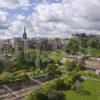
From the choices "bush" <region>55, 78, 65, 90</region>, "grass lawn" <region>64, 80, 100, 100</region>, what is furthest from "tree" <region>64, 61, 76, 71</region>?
"bush" <region>55, 78, 65, 90</region>

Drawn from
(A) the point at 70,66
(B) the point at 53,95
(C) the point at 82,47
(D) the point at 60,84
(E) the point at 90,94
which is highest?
(C) the point at 82,47

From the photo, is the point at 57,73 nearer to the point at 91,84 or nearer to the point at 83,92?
the point at 91,84

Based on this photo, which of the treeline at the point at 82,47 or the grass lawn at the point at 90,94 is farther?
the treeline at the point at 82,47

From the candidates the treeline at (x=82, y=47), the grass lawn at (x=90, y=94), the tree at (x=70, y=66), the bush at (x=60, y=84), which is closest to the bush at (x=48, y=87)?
the bush at (x=60, y=84)

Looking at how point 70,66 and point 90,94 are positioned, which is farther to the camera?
point 70,66

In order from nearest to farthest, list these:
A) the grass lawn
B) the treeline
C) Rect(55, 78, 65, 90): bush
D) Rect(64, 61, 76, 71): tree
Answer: the grass lawn < Rect(55, 78, 65, 90): bush < Rect(64, 61, 76, 71): tree < the treeline

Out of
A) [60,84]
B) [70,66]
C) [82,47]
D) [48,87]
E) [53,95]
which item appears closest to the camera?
[53,95]

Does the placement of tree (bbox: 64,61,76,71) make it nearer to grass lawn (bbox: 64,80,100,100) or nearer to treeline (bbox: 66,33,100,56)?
grass lawn (bbox: 64,80,100,100)

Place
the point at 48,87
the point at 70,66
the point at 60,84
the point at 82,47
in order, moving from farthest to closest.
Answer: the point at 82,47, the point at 70,66, the point at 60,84, the point at 48,87

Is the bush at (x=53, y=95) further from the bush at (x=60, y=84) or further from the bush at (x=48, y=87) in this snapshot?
the bush at (x=60, y=84)

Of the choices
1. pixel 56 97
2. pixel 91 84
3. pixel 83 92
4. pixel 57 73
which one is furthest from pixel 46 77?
pixel 56 97

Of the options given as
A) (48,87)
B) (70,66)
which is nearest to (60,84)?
(48,87)

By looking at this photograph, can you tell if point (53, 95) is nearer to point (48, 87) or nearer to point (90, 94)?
point (48, 87)

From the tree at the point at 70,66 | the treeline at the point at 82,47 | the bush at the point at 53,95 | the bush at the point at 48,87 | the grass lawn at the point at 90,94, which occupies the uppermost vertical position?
the treeline at the point at 82,47
